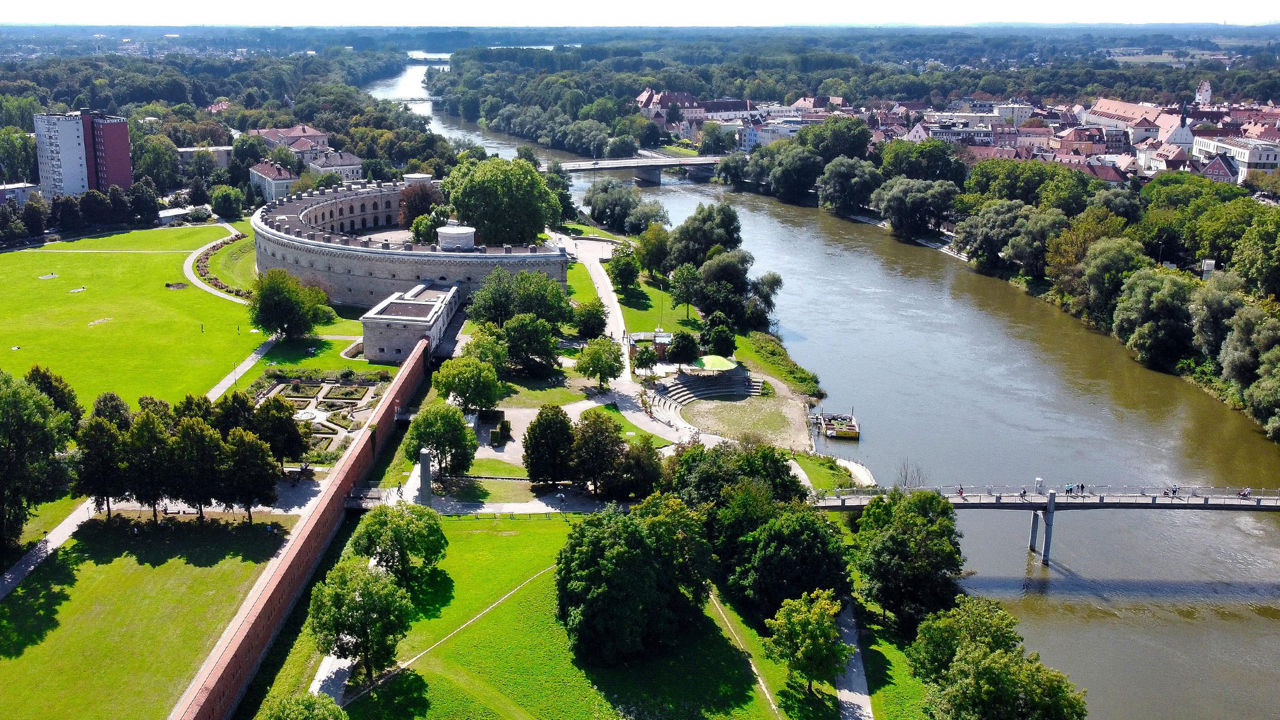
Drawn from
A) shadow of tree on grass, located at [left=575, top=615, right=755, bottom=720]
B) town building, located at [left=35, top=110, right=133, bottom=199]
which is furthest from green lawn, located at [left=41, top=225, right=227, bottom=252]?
shadow of tree on grass, located at [left=575, top=615, right=755, bottom=720]

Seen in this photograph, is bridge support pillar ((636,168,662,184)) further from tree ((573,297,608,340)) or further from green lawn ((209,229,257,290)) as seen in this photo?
tree ((573,297,608,340))

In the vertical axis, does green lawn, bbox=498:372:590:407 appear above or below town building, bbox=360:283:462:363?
below

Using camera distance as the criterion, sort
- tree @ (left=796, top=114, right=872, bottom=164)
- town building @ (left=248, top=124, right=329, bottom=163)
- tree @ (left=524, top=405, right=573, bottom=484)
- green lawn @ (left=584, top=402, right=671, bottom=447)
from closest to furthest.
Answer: tree @ (left=524, top=405, right=573, bottom=484)
green lawn @ (left=584, top=402, right=671, bottom=447)
town building @ (left=248, top=124, right=329, bottom=163)
tree @ (left=796, top=114, right=872, bottom=164)

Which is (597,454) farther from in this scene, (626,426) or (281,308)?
(281,308)

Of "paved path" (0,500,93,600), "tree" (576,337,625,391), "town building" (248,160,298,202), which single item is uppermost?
"town building" (248,160,298,202)

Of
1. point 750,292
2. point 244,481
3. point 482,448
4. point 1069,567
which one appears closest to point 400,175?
point 750,292

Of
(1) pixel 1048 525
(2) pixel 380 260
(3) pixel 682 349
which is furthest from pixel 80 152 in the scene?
(1) pixel 1048 525
